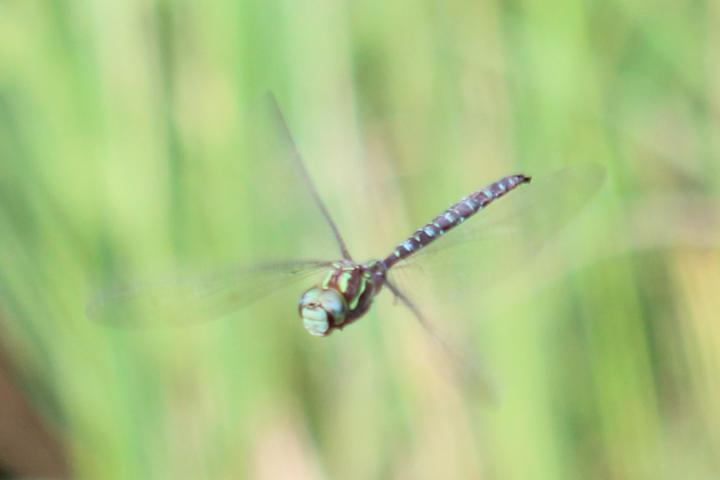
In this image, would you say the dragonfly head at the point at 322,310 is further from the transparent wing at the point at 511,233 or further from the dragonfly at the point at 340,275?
the transparent wing at the point at 511,233

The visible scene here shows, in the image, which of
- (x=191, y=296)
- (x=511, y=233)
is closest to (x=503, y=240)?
(x=511, y=233)

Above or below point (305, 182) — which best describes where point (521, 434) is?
below

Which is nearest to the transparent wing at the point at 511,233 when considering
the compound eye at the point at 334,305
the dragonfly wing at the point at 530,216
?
the dragonfly wing at the point at 530,216

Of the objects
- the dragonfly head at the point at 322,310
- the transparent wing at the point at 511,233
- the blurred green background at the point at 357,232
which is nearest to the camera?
the dragonfly head at the point at 322,310

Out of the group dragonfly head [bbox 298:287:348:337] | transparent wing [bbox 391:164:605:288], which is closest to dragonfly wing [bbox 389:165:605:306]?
transparent wing [bbox 391:164:605:288]

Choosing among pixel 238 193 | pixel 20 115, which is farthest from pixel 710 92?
pixel 20 115

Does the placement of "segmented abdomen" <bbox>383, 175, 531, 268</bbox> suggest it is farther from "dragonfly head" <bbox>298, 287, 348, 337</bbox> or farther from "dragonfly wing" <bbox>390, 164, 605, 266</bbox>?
"dragonfly head" <bbox>298, 287, 348, 337</bbox>

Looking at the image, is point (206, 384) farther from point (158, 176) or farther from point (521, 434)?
point (521, 434)
